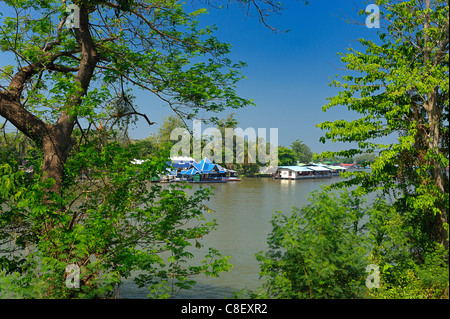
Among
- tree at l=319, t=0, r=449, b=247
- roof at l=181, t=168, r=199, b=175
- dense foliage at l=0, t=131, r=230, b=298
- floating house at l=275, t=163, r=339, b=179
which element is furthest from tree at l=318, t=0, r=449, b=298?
floating house at l=275, t=163, r=339, b=179

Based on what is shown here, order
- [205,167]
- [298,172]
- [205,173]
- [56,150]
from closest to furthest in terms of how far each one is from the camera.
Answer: [56,150] → [205,167] → [205,173] → [298,172]

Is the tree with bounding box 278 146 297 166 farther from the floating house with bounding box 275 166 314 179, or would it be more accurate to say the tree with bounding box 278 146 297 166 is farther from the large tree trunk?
the large tree trunk

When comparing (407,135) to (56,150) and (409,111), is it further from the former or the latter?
(56,150)

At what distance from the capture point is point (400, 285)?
→ 783 centimetres

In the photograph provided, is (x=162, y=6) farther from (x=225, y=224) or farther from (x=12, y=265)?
(x=225, y=224)

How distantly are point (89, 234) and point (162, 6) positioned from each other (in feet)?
19.2

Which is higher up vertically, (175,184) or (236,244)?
(175,184)

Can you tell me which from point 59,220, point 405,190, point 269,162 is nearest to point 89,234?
point 59,220

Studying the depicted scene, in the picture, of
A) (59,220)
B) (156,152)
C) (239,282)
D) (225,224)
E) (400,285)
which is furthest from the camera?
(225,224)

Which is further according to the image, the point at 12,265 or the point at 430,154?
the point at 430,154

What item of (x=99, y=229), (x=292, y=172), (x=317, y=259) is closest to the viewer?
(x=317, y=259)

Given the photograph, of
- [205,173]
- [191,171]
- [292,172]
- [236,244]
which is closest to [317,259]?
[236,244]

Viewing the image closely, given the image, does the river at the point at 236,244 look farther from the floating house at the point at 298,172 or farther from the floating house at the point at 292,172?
the floating house at the point at 298,172

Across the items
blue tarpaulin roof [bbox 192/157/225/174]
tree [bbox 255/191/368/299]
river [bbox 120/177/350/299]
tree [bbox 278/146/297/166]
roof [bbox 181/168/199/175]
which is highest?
tree [bbox 278/146/297/166]
